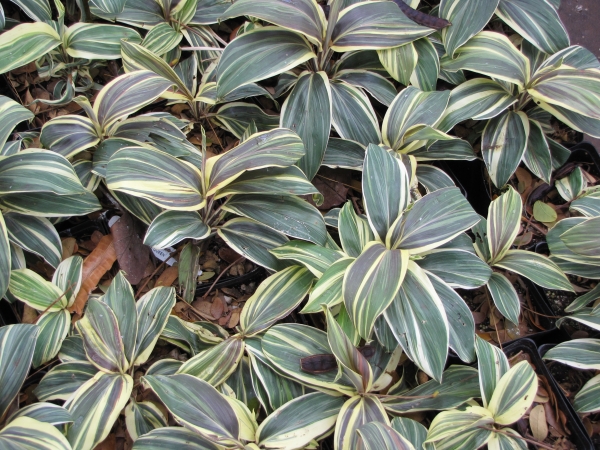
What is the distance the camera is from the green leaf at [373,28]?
1.26 metres

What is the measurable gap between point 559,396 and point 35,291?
132 cm

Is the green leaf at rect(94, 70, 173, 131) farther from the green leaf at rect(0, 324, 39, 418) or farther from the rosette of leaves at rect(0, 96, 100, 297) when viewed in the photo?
the green leaf at rect(0, 324, 39, 418)

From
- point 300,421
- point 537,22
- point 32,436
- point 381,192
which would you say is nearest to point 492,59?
point 537,22

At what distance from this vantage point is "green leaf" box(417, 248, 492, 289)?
1.12 meters

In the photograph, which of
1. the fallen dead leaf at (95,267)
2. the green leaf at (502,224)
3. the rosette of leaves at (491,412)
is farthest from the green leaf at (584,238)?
the fallen dead leaf at (95,267)

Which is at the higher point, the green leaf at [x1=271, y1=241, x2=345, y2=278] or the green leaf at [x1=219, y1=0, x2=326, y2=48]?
the green leaf at [x1=219, y1=0, x2=326, y2=48]

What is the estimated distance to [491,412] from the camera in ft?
3.37

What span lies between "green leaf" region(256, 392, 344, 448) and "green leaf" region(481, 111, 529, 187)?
0.80 m

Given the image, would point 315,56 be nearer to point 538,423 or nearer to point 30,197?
point 30,197

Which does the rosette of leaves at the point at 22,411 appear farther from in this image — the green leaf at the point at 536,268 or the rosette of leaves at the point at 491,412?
the green leaf at the point at 536,268

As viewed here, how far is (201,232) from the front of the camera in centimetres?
109

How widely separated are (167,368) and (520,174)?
1.23 meters

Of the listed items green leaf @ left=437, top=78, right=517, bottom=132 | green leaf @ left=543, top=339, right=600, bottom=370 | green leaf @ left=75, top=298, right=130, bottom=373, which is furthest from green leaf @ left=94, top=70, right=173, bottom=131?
green leaf @ left=543, top=339, right=600, bottom=370

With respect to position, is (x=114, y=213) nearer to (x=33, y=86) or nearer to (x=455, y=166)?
(x=33, y=86)
